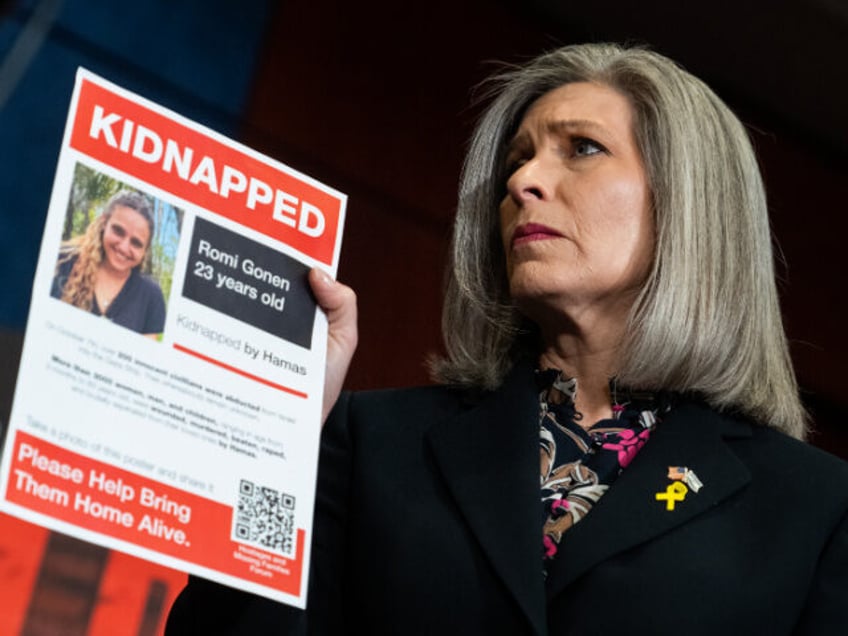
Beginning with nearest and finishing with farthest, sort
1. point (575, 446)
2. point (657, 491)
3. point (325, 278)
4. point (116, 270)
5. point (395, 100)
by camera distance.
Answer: point (116, 270)
point (325, 278)
point (657, 491)
point (575, 446)
point (395, 100)

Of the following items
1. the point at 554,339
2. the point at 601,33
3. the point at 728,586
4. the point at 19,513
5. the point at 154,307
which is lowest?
the point at 19,513

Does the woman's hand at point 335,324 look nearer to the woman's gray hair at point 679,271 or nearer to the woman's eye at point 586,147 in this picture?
the woman's gray hair at point 679,271

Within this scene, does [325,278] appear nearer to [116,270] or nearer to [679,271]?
[116,270]

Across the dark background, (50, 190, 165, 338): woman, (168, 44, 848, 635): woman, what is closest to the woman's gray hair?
(168, 44, 848, 635): woman

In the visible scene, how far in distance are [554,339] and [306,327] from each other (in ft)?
1.79

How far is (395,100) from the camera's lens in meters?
3.75

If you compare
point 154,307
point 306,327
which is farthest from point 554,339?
point 154,307

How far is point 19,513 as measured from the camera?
1.20 meters

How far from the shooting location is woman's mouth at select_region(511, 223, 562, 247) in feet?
6.32

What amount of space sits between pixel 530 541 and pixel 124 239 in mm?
570

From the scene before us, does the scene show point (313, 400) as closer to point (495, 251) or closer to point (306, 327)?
point (306, 327)

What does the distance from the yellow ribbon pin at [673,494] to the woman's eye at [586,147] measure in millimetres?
507

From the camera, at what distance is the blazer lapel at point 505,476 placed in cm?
163

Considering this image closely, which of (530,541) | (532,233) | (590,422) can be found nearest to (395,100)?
(532,233)
